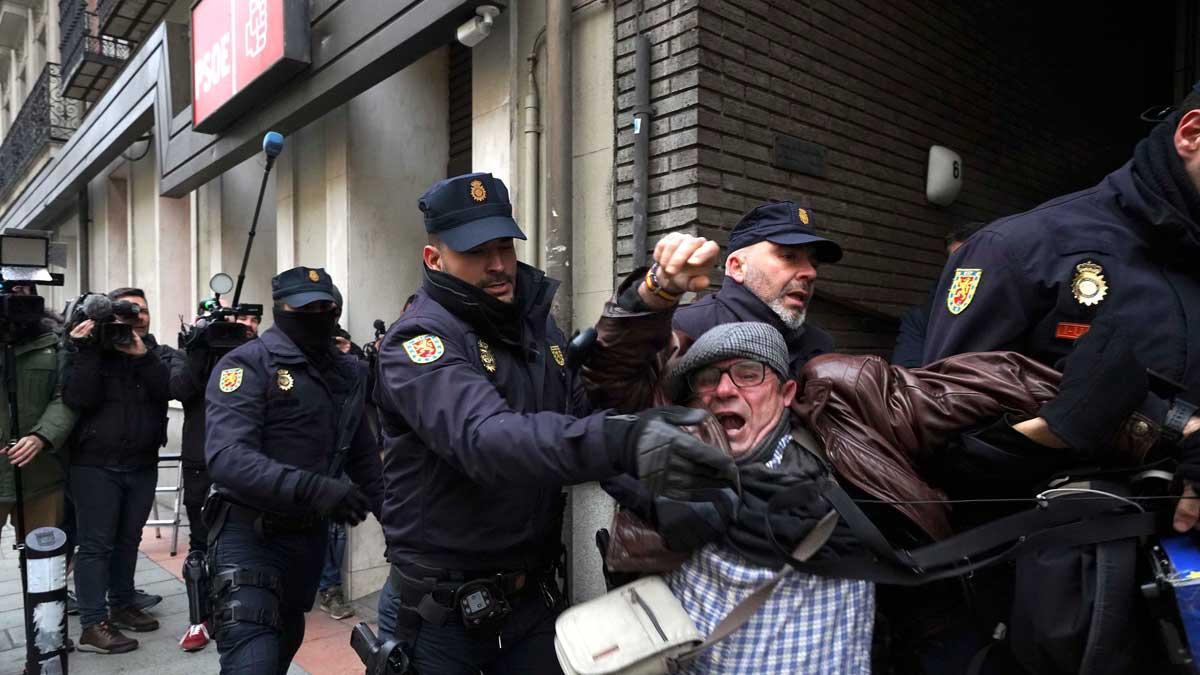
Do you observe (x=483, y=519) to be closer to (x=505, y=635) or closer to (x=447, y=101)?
(x=505, y=635)

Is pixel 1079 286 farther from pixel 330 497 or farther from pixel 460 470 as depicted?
pixel 330 497

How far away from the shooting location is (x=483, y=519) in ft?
6.64

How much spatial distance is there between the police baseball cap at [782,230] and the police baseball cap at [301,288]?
1763mm

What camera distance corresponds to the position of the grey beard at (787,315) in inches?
97.3

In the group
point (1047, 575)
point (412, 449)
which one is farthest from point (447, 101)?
point (1047, 575)

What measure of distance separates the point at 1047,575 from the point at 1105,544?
12cm

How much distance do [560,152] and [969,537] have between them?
2.88 metres

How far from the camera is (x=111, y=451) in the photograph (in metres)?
4.41

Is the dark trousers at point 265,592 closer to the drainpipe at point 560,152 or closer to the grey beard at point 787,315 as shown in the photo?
the drainpipe at point 560,152

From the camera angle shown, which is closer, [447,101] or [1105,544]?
[1105,544]

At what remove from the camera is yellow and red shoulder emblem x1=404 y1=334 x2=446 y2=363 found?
1.82m

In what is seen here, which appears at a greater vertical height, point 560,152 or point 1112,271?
point 560,152

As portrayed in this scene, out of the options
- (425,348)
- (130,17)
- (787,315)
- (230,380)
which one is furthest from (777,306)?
(130,17)

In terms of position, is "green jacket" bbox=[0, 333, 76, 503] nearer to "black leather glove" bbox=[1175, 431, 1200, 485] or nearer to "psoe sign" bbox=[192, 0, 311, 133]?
"psoe sign" bbox=[192, 0, 311, 133]
